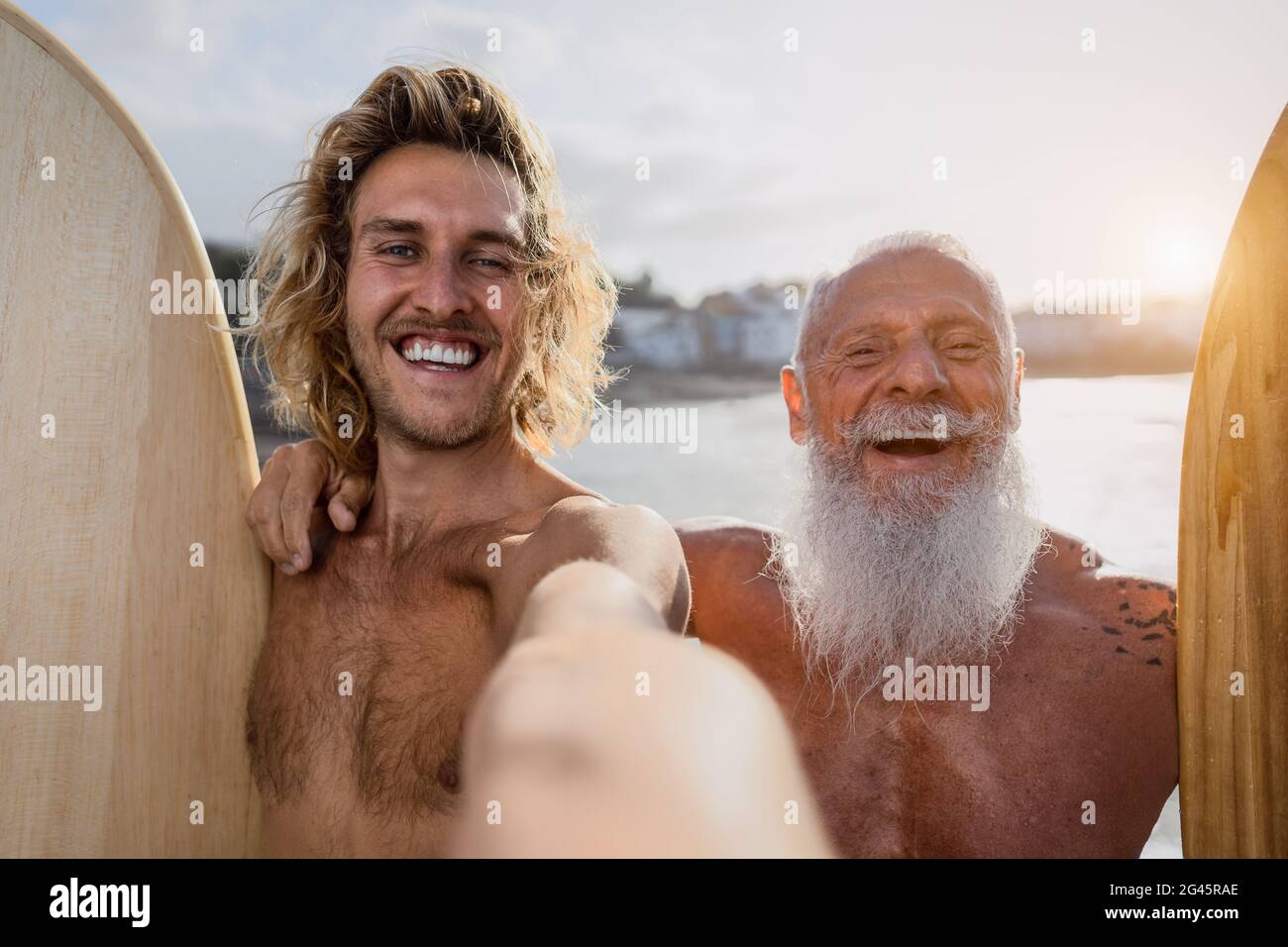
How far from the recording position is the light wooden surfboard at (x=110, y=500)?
2.39 metres

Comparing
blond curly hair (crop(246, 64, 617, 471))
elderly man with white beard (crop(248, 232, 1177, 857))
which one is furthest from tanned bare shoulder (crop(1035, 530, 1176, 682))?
blond curly hair (crop(246, 64, 617, 471))

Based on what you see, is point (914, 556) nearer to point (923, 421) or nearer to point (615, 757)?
point (923, 421)

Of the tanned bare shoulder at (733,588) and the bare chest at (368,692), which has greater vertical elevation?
the tanned bare shoulder at (733,588)

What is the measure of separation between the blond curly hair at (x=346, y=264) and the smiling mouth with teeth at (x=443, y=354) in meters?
0.16

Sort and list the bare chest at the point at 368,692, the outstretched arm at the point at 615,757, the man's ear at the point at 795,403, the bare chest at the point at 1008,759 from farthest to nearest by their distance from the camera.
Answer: the man's ear at the point at 795,403 → the bare chest at the point at 1008,759 → the bare chest at the point at 368,692 → the outstretched arm at the point at 615,757

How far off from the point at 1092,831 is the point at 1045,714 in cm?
29

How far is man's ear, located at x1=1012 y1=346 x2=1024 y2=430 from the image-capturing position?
2.80 meters

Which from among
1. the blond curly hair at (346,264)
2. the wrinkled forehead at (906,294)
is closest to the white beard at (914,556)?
the wrinkled forehead at (906,294)

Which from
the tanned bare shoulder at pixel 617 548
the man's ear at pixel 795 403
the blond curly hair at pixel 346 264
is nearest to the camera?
the tanned bare shoulder at pixel 617 548

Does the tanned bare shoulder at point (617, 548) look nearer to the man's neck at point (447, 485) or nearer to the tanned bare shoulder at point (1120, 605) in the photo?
the man's neck at point (447, 485)

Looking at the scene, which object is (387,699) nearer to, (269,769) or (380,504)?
(269,769)

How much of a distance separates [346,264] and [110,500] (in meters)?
0.93

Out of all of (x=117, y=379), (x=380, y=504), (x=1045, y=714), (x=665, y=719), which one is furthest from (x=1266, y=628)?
(x=117, y=379)

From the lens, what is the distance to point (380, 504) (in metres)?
2.61
